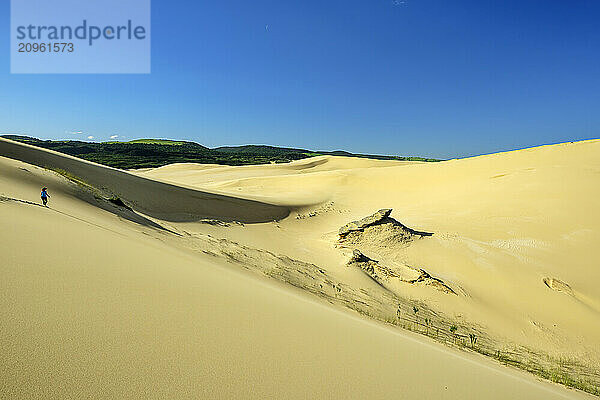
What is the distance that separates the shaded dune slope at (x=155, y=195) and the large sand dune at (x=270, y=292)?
103 mm

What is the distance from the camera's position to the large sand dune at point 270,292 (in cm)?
176

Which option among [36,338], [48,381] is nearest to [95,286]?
[36,338]

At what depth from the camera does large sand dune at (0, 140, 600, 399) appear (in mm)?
1762

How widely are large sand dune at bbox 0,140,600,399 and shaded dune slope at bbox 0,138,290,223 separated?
103mm

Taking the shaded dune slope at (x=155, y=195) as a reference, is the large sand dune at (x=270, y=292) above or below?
below

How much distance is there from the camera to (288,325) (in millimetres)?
2805

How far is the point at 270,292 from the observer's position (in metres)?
3.93

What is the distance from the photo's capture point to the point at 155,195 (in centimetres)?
1312

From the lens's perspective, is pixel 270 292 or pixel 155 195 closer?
pixel 270 292

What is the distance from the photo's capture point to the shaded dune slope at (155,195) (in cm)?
1180

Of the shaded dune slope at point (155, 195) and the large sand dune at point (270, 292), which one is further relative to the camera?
the shaded dune slope at point (155, 195)

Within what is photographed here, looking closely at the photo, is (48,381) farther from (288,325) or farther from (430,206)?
(430,206)

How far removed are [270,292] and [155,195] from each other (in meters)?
11.0

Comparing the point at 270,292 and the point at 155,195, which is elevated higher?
the point at 155,195
